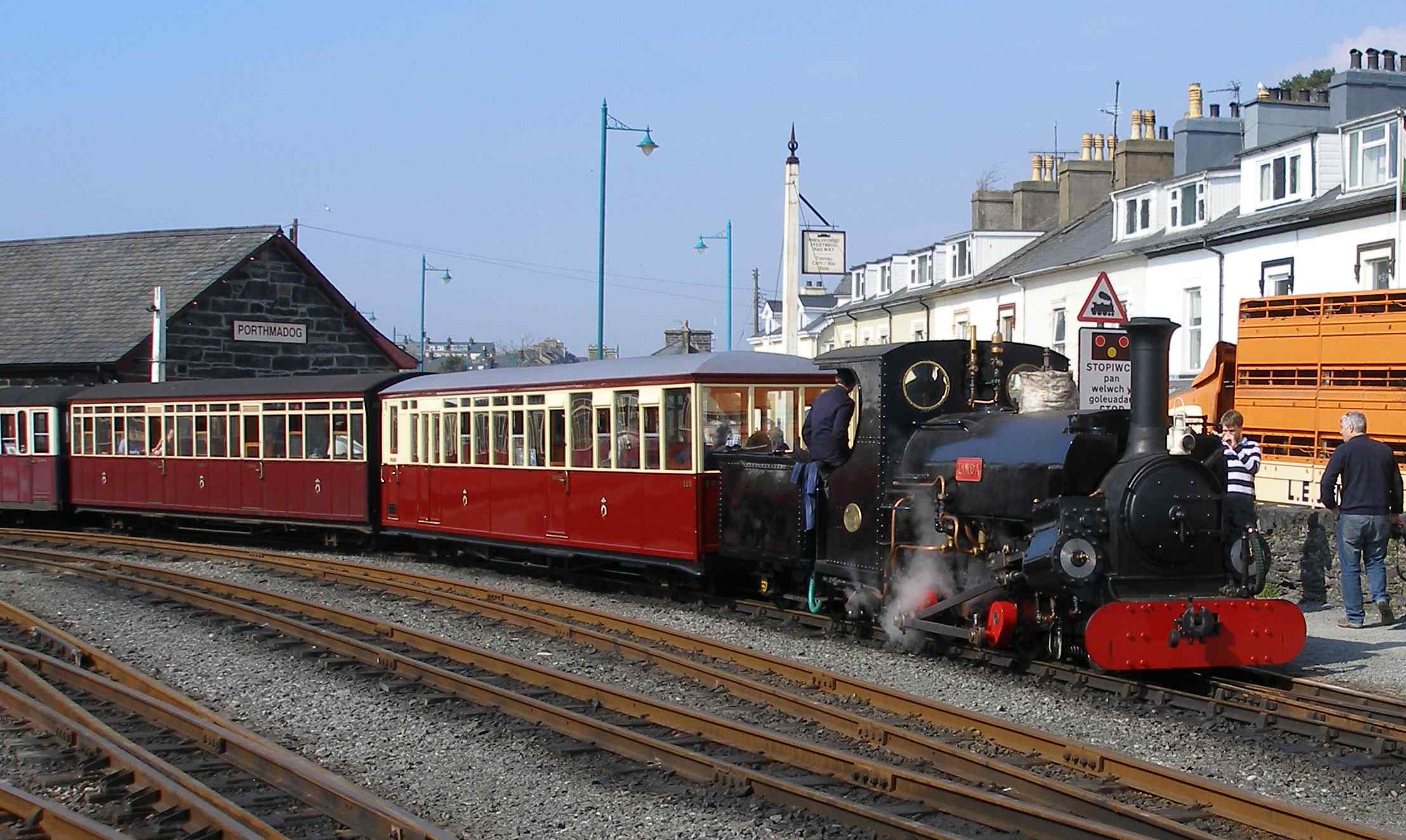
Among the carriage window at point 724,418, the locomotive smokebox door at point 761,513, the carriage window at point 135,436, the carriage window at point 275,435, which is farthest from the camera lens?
the carriage window at point 135,436

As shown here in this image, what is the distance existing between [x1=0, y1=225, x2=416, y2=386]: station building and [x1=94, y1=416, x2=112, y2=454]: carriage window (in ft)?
25.6

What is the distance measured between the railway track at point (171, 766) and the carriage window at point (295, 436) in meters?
10.4

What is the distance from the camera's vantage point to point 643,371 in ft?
46.0

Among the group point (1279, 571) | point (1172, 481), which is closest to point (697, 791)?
point (1172, 481)

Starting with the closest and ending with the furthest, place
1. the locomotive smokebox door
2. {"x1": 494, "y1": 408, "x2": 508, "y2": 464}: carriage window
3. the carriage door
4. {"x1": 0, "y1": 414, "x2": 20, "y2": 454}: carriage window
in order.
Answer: the locomotive smokebox door → the carriage door → {"x1": 494, "y1": 408, "x2": 508, "y2": 464}: carriage window → {"x1": 0, "y1": 414, "x2": 20, "y2": 454}: carriage window

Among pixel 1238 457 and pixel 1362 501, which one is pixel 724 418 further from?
pixel 1362 501

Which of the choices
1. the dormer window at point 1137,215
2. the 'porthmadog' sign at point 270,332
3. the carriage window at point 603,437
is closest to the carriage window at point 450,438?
the carriage window at point 603,437

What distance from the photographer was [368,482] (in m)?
19.7

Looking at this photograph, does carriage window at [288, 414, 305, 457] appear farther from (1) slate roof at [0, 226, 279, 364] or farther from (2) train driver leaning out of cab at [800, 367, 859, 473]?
(1) slate roof at [0, 226, 279, 364]

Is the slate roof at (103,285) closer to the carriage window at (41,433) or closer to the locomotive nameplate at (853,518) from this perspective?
the carriage window at (41,433)

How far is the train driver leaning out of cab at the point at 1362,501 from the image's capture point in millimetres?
11078

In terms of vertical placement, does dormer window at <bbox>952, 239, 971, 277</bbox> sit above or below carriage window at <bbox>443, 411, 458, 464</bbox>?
above

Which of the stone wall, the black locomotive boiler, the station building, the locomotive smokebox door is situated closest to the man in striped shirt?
the black locomotive boiler

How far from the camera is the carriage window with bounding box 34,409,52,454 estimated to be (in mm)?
25203
